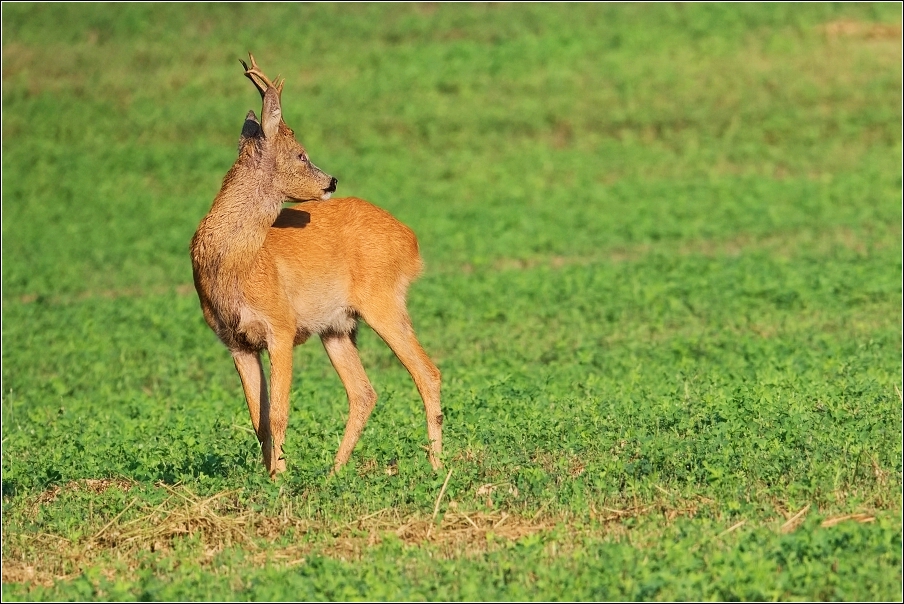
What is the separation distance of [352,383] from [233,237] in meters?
1.44

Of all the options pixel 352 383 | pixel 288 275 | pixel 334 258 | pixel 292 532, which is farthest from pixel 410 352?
pixel 292 532

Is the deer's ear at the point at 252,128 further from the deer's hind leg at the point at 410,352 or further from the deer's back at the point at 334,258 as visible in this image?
the deer's hind leg at the point at 410,352

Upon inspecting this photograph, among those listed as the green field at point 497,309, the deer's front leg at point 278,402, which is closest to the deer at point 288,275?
the deer's front leg at point 278,402

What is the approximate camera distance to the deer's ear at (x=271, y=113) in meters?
8.72

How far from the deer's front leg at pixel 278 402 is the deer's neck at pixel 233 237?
1.30 feet

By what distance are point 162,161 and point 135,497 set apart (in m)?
17.8

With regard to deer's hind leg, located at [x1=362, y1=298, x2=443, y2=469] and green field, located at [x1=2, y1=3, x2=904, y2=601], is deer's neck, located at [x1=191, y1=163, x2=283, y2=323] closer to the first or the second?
deer's hind leg, located at [x1=362, y1=298, x2=443, y2=469]

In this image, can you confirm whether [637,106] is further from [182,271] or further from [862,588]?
[862,588]

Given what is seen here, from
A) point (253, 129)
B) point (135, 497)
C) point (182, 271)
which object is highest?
point (253, 129)

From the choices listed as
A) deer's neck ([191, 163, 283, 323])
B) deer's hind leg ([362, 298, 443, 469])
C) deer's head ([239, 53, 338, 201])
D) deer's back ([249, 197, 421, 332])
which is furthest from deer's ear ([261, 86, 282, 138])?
deer's hind leg ([362, 298, 443, 469])

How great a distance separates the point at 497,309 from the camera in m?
15.6

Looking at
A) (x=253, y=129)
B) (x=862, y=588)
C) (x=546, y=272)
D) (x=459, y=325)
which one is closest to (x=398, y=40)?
(x=546, y=272)

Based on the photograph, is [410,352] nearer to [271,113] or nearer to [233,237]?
[233,237]

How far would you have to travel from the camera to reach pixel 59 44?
29.5m
